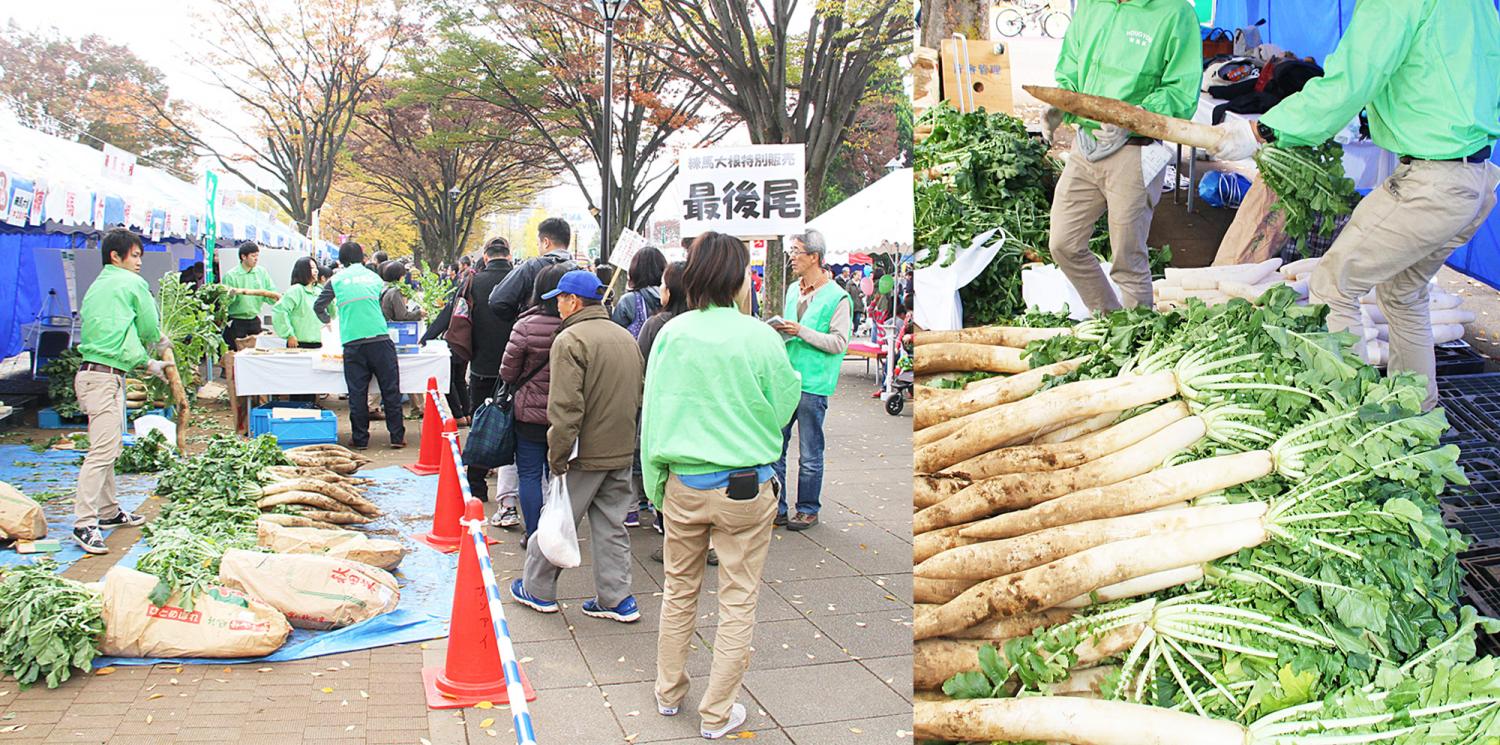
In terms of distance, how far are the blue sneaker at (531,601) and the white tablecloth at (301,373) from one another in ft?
16.1

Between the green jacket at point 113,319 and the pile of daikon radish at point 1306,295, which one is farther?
the green jacket at point 113,319

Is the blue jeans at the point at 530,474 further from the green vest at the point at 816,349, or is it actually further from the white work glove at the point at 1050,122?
the white work glove at the point at 1050,122

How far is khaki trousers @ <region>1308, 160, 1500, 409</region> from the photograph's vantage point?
3.94ft

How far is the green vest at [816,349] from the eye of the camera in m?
6.26

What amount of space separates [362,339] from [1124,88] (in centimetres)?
918

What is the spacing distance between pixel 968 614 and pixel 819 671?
345 centimetres

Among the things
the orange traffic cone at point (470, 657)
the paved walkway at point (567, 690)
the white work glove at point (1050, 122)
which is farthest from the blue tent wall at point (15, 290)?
the white work glove at point (1050, 122)

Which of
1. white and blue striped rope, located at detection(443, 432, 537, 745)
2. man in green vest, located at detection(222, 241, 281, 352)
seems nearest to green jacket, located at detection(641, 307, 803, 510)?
white and blue striped rope, located at detection(443, 432, 537, 745)

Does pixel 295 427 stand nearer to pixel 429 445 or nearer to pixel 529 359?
pixel 429 445

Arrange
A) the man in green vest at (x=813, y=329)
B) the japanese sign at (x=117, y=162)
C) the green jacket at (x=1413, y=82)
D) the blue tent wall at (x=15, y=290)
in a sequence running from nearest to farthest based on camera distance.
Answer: the green jacket at (x=1413, y=82) → the man in green vest at (x=813, y=329) → the japanese sign at (x=117, y=162) → the blue tent wall at (x=15, y=290)

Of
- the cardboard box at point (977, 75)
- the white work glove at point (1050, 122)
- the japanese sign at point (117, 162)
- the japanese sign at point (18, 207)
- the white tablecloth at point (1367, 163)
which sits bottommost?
the white tablecloth at point (1367, 163)

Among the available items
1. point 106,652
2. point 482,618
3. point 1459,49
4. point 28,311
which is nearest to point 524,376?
point 482,618

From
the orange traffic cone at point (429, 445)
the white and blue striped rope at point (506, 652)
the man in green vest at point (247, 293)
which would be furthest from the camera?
the man in green vest at point (247, 293)

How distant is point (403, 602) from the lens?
18.9 ft
